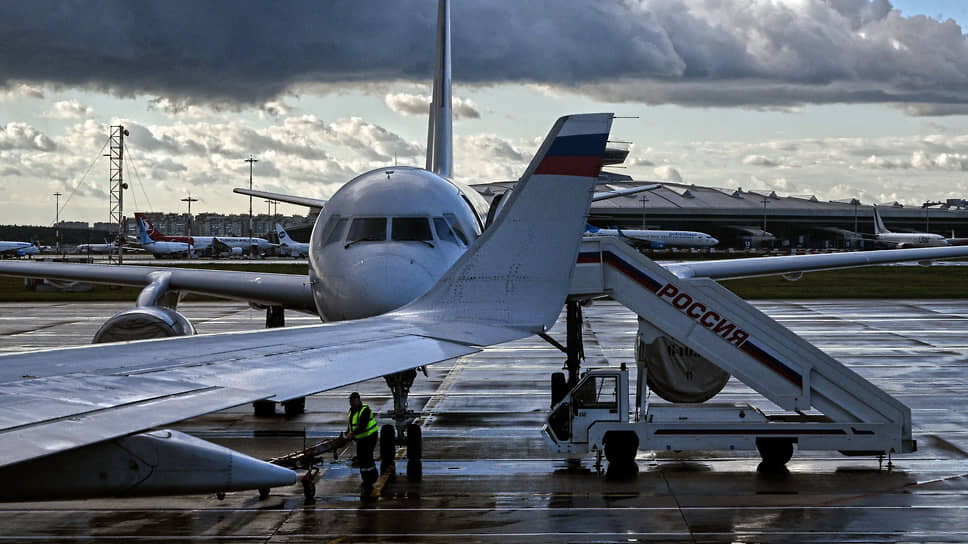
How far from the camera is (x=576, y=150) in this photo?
13.7 m

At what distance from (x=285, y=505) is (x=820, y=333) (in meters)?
29.7

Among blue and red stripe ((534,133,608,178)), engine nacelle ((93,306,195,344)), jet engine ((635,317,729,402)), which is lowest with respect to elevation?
jet engine ((635,317,729,402))

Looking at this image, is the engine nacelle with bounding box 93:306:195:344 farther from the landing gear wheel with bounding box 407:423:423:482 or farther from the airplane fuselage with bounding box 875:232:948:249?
the airplane fuselage with bounding box 875:232:948:249

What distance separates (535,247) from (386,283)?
3914 mm

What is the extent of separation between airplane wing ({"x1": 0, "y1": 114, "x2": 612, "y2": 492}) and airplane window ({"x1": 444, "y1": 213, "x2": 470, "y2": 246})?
546 cm

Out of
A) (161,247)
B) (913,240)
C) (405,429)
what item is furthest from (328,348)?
(913,240)

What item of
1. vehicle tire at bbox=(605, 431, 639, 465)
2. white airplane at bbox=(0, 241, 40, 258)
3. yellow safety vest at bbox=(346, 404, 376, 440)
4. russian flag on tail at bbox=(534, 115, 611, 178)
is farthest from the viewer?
white airplane at bbox=(0, 241, 40, 258)

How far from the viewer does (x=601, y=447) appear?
16781 mm

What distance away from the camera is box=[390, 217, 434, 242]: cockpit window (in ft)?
60.1

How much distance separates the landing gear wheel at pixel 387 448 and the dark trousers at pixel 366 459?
3.12ft

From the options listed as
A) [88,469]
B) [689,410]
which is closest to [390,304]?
[689,410]

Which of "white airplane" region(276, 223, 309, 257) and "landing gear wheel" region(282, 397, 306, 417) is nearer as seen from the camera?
"landing gear wheel" region(282, 397, 306, 417)

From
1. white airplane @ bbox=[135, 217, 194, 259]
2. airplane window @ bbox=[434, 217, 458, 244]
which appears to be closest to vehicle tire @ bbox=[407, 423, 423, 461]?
airplane window @ bbox=[434, 217, 458, 244]

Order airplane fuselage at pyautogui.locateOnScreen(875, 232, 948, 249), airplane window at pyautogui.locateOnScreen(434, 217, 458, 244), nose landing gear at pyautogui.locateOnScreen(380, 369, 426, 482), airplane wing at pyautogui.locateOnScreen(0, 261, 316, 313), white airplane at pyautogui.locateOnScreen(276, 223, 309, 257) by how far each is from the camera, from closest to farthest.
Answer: nose landing gear at pyautogui.locateOnScreen(380, 369, 426, 482)
airplane window at pyautogui.locateOnScreen(434, 217, 458, 244)
airplane wing at pyautogui.locateOnScreen(0, 261, 316, 313)
airplane fuselage at pyautogui.locateOnScreen(875, 232, 948, 249)
white airplane at pyautogui.locateOnScreen(276, 223, 309, 257)
